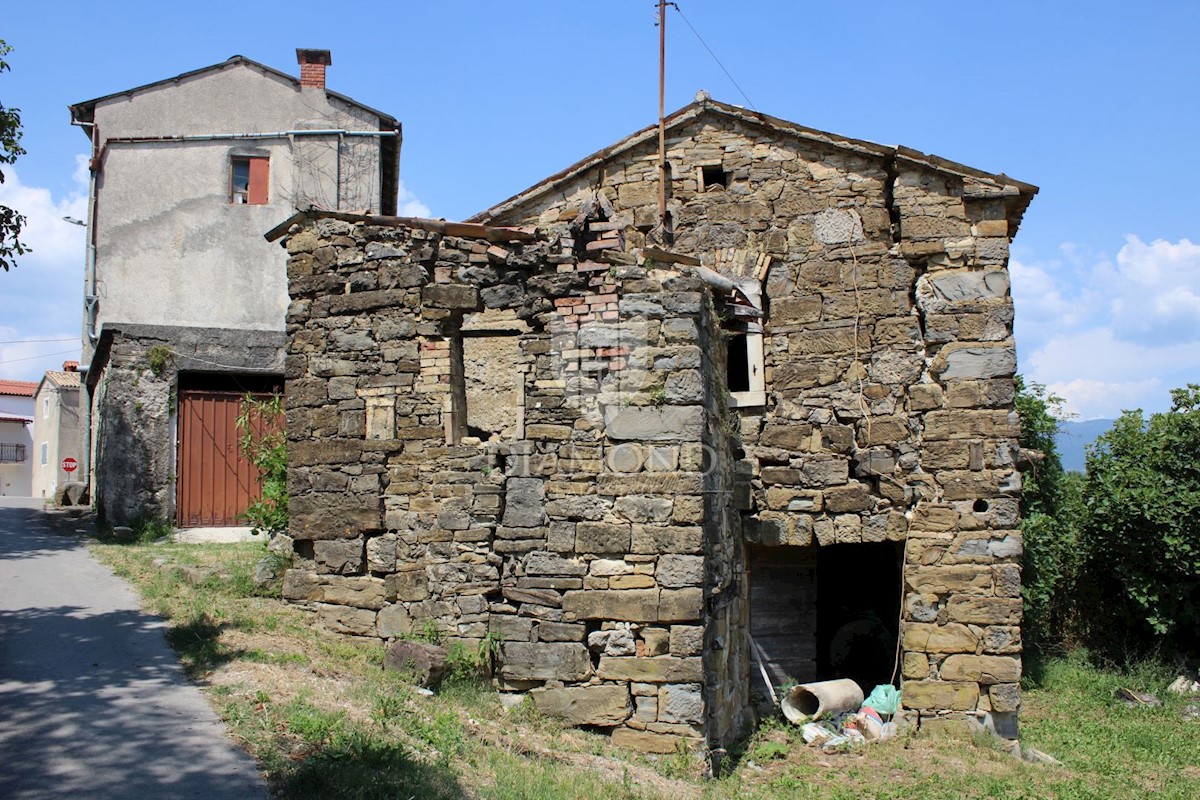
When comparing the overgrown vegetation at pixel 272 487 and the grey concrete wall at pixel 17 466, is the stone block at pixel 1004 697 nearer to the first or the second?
the overgrown vegetation at pixel 272 487

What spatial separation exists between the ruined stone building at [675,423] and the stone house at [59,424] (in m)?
18.4

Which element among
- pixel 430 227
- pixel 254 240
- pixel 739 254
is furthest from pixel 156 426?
pixel 739 254

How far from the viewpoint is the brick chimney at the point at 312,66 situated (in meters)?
17.6

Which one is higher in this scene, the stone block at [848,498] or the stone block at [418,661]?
the stone block at [848,498]

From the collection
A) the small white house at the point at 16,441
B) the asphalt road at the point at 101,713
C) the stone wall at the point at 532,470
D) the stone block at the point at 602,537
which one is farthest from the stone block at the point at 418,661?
the small white house at the point at 16,441

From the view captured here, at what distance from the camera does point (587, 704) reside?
6746 mm

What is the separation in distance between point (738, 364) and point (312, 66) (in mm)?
11617

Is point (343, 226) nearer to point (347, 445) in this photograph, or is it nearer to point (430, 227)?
point (430, 227)

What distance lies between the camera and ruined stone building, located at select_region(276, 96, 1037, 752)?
270 inches

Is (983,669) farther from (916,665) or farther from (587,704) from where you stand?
(587,704)

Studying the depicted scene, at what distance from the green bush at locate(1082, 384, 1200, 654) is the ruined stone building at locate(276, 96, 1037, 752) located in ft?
13.3

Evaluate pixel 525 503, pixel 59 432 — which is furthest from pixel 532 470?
pixel 59 432

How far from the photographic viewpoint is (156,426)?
43.1ft

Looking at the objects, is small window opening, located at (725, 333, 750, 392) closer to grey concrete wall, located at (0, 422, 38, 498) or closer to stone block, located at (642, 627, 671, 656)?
stone block, located at (642, 627, 671, 656)
